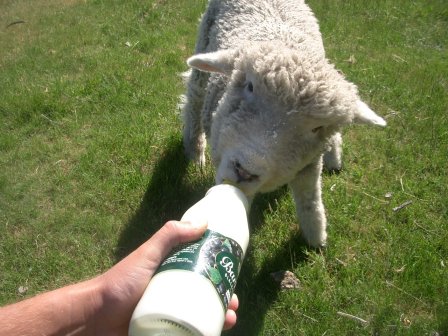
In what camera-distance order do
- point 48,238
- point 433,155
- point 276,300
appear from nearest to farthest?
point 276,300 < point 48,238 < point 433,155

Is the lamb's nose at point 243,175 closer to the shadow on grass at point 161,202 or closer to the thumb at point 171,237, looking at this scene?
the thumb at point 171,237

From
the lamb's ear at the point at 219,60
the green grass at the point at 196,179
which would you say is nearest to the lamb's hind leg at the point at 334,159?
the green grass at the point at 196,179

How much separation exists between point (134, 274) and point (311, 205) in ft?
6.53

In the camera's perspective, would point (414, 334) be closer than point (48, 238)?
Yes

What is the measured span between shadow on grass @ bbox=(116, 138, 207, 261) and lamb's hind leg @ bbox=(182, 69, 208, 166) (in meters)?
0.15

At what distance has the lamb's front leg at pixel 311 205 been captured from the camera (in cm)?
338

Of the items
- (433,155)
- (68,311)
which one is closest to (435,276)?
(433,155)

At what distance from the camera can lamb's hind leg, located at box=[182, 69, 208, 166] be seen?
4434mm

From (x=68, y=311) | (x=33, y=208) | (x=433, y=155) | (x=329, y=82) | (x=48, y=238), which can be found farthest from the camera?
(x=433, y=155)

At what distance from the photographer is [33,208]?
14.0 ft

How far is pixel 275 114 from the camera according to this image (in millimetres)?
2658

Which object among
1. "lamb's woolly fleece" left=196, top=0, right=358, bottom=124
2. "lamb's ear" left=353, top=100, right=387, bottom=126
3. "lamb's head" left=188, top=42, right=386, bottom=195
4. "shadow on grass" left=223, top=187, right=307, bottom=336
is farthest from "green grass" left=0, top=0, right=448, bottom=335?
"lamb's woolly fleece" left=196, top=0, right=358, bottom=124

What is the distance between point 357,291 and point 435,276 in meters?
0.63

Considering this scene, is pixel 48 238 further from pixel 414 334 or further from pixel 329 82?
pixel 414 334
